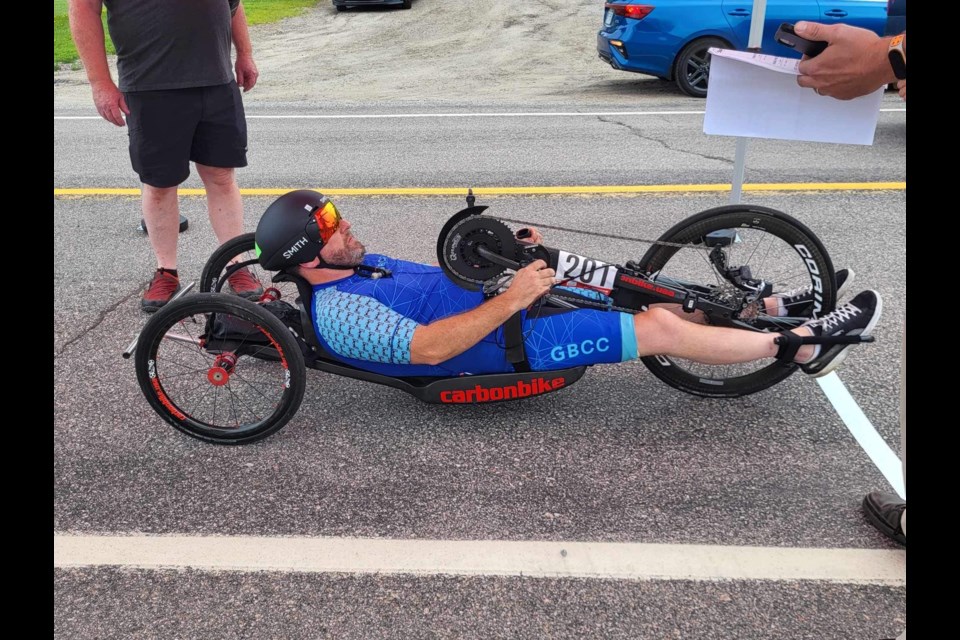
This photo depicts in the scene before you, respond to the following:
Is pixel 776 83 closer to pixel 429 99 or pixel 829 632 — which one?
pixel 829 632

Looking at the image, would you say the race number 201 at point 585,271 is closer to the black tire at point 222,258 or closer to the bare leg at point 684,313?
the bare leg at point 684,313

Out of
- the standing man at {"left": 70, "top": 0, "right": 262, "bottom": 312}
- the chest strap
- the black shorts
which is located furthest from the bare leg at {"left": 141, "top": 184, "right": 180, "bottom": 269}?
the chest strap

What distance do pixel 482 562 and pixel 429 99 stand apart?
8.60 meters

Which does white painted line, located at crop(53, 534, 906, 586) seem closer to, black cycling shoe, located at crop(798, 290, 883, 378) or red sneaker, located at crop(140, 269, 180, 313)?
black cycling shoe, located at crop(798, 290, 883, 378)

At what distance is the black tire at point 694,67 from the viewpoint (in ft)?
30.8

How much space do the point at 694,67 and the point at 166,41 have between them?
7.50 metres

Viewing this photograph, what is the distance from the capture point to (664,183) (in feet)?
19.9

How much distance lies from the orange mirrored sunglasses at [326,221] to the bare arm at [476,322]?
1.67ft

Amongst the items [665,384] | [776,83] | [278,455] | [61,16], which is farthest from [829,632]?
[61,16]

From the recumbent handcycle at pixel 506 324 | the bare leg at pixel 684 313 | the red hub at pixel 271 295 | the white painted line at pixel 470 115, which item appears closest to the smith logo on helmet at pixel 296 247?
the recumbent handcycle at pixel 506 324

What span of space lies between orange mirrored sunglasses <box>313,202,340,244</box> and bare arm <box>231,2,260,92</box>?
5.92 ft

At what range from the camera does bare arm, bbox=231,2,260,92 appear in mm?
4281
